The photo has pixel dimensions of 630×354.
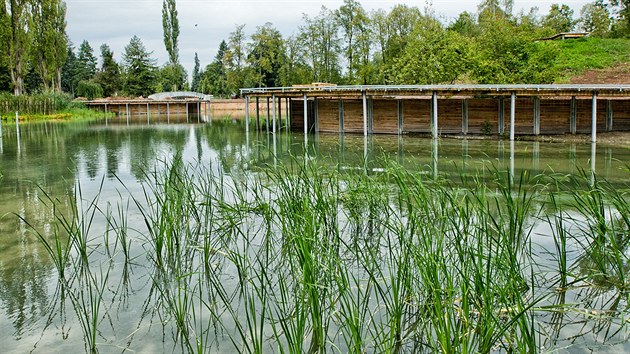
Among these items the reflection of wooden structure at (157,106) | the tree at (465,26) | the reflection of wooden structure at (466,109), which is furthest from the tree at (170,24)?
the reflection of wooden structure at (466,109)

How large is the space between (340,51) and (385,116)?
922 inches

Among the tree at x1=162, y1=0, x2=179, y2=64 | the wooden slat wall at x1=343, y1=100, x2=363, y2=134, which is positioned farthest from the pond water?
the tree at x1=162, y1=0, x2=179, y2=64

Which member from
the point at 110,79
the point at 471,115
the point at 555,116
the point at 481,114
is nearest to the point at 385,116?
the point at 471,115

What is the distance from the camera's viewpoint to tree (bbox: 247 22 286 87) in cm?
5538

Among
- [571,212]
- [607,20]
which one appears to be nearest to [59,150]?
[571,212]

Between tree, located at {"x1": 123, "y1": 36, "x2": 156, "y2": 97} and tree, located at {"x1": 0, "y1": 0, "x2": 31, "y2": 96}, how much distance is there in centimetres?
2278

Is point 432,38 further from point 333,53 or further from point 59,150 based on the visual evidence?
point 59,150

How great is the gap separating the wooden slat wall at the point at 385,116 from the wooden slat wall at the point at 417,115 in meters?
0.48

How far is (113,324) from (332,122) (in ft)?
81.5

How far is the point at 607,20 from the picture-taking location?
4862 centimetres

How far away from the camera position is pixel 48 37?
1722 inches

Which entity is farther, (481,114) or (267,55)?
(267,55)

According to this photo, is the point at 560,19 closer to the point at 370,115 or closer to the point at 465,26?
the point at 465,26

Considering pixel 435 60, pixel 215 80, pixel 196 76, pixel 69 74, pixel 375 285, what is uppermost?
pixel 196 76
